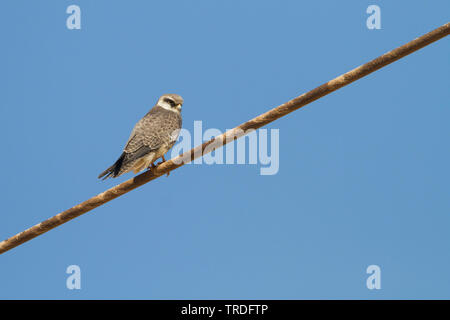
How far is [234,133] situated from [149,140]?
294 cm

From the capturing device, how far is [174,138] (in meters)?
7.52

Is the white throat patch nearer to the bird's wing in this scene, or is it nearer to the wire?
the bird's wing

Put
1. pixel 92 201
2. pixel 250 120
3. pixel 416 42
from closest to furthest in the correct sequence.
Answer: pixel 416 42 < pixel 250 120 < pixel 92 201

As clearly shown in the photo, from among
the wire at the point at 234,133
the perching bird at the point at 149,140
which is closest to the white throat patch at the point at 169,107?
the perching bird at the point at 149,140

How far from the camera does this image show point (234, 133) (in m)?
4.47

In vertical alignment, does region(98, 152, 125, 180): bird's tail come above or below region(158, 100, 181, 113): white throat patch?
below

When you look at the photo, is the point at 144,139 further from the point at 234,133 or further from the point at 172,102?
the point at 234,133

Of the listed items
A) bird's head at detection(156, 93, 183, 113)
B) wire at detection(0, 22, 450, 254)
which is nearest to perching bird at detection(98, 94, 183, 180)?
bird's head at detection(156, 93, 183, 113)

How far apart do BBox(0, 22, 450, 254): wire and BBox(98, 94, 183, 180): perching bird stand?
6.11ft

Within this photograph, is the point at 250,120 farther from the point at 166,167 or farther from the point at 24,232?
the point at 24,232

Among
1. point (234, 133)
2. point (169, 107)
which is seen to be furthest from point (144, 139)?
point (234, 133)

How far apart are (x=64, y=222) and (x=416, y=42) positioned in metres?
3.49

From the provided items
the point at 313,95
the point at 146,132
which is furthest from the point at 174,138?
the point at 313,95

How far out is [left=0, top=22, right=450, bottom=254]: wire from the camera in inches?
158
